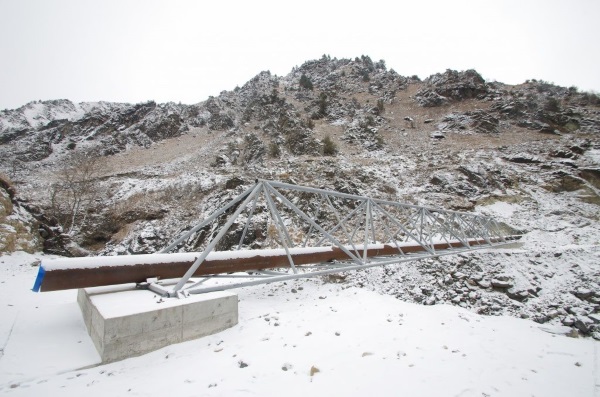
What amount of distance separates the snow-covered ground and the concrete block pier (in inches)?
5.6

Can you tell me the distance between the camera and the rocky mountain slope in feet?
28.6

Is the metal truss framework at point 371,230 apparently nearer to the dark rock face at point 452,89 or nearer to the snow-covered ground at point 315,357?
the snow-covered ground at point 315,357

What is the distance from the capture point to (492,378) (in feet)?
11.2

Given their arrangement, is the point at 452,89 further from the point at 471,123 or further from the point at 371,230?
the point at 371,230

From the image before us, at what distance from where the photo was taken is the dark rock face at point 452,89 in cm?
3494

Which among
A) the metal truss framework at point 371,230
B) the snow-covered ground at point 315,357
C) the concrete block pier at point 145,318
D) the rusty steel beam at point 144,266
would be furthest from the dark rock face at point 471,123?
the concrete block pier at point 145,318

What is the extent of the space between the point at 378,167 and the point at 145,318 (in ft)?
70.3

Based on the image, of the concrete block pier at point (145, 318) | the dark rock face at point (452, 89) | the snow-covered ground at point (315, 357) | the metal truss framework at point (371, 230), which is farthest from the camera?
the dark rock face at point (452, 89)

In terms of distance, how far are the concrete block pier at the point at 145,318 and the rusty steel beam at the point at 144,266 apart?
30 cm

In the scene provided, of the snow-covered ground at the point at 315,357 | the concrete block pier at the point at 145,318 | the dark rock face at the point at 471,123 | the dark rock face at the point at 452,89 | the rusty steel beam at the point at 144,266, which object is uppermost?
the dark rock face at the point at 452,89

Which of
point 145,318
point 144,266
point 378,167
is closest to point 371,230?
point 144,266

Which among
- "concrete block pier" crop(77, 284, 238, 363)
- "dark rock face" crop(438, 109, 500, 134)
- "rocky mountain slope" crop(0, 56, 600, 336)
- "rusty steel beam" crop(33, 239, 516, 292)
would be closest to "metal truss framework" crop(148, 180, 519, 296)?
"rusty steel beam" crop(33, 239, 516, 292)

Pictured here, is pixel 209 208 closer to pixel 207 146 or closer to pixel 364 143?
pixel 207 146

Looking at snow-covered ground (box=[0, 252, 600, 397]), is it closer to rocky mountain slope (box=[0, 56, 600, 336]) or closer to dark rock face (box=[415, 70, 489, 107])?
rocky mountain slope (box=[0, 56, 600, 336])
